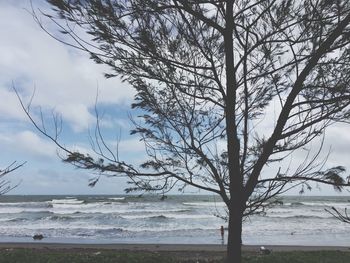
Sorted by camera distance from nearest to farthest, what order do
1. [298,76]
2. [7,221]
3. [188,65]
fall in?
[298,76] → [188,65] → [7,221]

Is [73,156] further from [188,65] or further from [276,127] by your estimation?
[276,127]

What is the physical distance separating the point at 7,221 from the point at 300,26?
117 ft

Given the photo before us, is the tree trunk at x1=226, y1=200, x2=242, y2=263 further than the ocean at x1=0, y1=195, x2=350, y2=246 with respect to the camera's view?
No

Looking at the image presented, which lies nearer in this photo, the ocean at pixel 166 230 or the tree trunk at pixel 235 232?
the tree trunk at pixel 235 232

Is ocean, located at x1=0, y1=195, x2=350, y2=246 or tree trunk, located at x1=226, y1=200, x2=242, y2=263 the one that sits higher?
ocean, located at x1=0, y1=195, x2=350, y2=246

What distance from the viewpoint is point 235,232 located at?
14.3ft

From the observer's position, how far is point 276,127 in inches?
165

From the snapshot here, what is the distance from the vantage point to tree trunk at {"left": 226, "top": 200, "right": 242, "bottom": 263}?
4.32m

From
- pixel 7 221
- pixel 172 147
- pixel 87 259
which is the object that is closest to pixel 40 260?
pixel 87 259

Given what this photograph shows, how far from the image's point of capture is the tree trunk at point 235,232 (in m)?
4.32

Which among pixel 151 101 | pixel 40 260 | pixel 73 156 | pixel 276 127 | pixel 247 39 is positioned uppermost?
pixel 247 39

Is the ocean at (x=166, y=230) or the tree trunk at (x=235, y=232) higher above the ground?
the ocean at (x=166, y=230)

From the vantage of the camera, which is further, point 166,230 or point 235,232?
point 166,230

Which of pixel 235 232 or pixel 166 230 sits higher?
pixel 166 230
